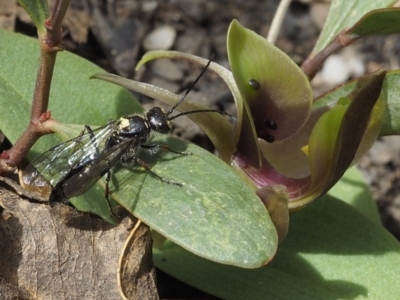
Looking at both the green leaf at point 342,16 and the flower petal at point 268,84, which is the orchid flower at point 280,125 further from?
the green leaf at point 342,16

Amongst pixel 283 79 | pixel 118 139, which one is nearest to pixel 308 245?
pixel 283 79

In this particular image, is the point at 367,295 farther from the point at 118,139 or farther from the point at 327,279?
the point at 118,139

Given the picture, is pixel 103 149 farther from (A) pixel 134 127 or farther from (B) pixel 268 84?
(B) pixel 268 84

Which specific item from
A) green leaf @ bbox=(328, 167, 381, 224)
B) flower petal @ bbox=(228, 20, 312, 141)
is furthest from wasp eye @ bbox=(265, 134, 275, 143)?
green leaf @ bbox=(328, 167, 381, 224)

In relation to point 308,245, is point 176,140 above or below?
above

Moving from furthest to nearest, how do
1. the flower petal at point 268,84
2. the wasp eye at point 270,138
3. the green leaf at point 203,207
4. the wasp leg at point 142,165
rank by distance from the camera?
1. the wasp eye at point 270,138
2. the flower petal at point 268,84
3. the wasp leg at point 142,165
4. the green leaf at point 203,207

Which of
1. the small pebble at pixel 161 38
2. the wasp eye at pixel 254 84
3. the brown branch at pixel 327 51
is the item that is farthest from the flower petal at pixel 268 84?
the small pebble at pixel 161 38
